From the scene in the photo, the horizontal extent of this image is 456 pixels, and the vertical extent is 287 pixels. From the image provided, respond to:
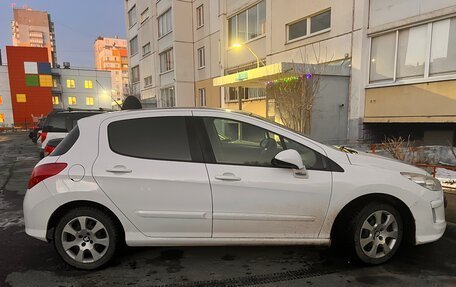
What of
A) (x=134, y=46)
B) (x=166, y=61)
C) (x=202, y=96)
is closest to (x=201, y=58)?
(x=202, y=96)

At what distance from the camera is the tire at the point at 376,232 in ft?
11.5

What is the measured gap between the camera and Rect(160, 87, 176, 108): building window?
89.2ft

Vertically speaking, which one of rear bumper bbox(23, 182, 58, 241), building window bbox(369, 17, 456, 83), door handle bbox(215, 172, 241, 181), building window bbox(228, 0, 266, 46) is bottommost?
rear bumper bbox(23, 182, 58, 241)

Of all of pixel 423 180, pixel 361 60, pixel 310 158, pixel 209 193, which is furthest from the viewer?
pixel 361 60

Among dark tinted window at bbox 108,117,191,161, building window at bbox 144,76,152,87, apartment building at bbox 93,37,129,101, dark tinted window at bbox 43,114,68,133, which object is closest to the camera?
dark tinted window at bbox 108,117,191,161

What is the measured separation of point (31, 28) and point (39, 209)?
502 ft

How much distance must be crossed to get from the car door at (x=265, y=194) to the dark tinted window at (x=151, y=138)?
0.92 feet

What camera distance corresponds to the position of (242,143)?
3777 millimetres

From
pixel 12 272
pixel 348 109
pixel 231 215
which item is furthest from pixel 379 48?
pixel 12 272

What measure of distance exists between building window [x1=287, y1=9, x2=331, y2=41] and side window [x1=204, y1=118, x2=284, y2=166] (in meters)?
11.4

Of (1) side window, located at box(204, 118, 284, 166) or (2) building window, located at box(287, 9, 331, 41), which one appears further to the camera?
(2) building window, located at box(287, 9, 331, 41)

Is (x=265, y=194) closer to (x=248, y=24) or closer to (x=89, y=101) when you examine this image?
(x=248, y=24)

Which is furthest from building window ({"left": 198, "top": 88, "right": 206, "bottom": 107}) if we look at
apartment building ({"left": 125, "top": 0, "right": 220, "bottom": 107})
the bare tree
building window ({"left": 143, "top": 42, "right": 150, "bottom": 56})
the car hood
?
the car hood

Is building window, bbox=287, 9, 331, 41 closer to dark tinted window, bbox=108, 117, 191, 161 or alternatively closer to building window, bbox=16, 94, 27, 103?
dark tinted window, bbox=108, 117, 191, 161
